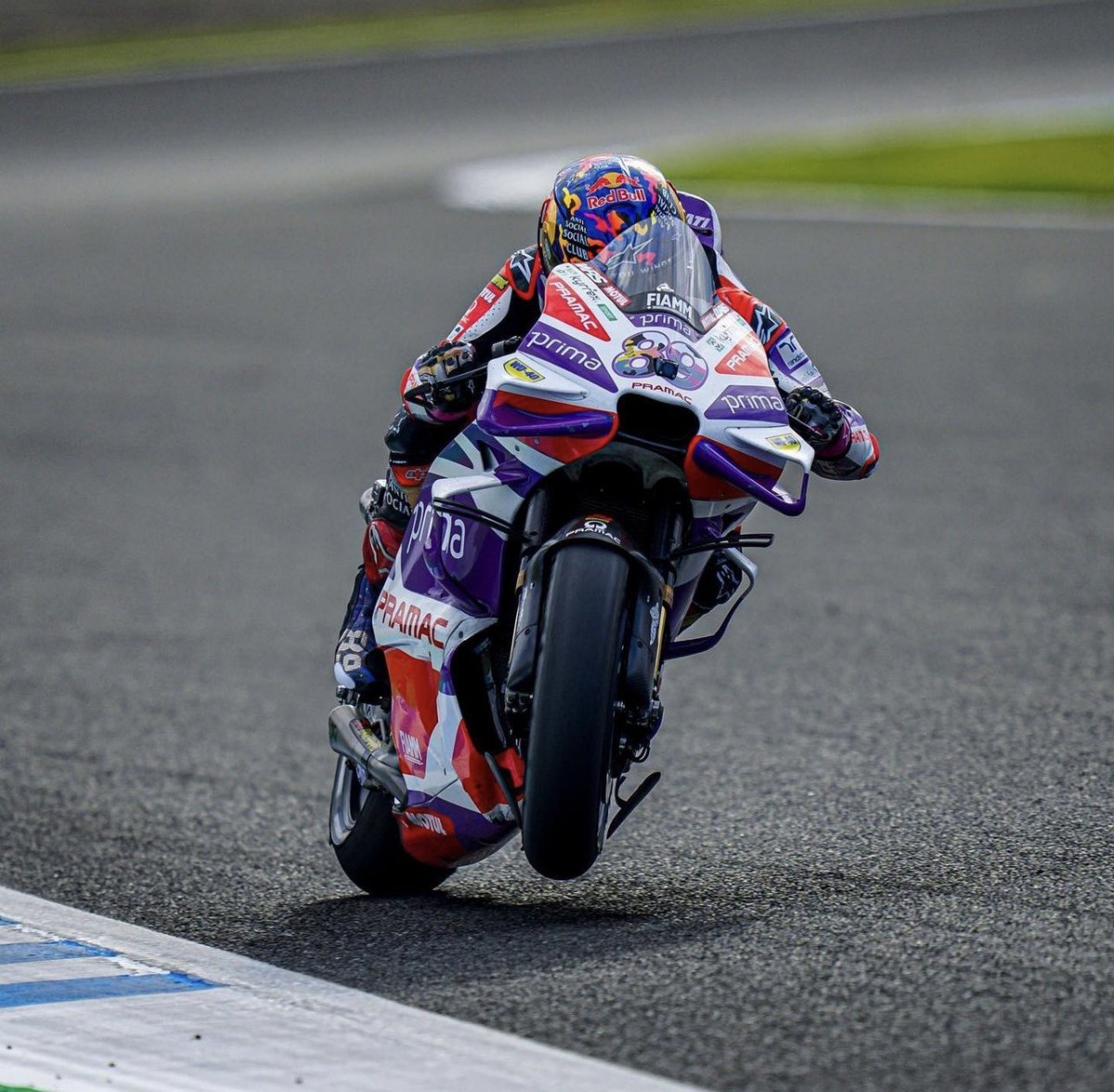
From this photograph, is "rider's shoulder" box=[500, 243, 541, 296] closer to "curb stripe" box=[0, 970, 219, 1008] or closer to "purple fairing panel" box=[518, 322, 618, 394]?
"purple fairing panel" box=[518, 322, 618, 394]

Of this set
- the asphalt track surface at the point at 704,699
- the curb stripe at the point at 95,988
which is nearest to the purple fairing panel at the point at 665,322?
the asphalt track surface at the point at 704,699

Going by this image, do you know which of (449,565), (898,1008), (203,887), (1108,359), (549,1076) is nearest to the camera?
(549,1076)

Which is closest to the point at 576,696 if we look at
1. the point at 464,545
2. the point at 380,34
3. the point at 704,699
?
the point at 464,545

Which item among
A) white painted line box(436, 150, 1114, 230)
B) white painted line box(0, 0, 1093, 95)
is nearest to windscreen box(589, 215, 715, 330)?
white painted line box(436, 150, 1114, 230)

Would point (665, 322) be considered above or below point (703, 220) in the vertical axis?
below

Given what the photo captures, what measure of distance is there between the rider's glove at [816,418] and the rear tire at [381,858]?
54.1 inches

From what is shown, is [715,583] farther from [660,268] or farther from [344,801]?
[344,801]

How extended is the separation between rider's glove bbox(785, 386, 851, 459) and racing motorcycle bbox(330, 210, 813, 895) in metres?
0.15

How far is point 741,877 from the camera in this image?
4.54m

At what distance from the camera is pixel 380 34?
27.9 metres

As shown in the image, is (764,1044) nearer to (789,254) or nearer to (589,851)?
(589,851)

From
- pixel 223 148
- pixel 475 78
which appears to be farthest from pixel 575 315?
pixel 475 78

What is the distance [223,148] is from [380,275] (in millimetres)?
7009

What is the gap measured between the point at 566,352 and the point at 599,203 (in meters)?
0.49
